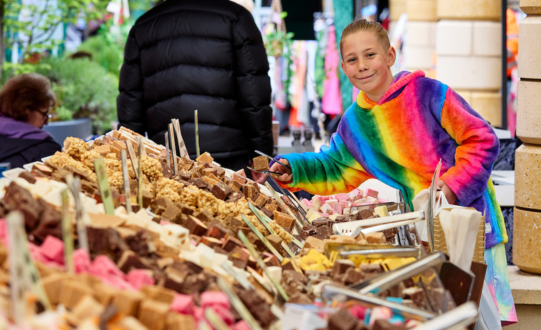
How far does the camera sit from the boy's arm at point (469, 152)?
6.18ft

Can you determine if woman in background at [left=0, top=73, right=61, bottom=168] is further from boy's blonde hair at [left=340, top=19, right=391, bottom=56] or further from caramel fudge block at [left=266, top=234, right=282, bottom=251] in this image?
caramel fudge block at [left=266, top=234, right=282, bottom=251]

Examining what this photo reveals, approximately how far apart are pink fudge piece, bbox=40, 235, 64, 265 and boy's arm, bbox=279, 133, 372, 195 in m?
1.31

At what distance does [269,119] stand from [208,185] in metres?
1.33

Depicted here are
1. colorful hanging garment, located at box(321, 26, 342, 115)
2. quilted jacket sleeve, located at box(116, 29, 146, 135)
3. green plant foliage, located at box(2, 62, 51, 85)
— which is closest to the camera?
quilted jacket sleeve, located at box(116, 29, 146, 135)

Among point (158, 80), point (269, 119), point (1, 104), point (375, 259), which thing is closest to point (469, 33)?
point (269, 119)

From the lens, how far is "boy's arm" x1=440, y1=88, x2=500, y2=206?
6.18ft

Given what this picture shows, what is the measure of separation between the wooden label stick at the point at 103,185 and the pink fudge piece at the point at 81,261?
0.24 meters

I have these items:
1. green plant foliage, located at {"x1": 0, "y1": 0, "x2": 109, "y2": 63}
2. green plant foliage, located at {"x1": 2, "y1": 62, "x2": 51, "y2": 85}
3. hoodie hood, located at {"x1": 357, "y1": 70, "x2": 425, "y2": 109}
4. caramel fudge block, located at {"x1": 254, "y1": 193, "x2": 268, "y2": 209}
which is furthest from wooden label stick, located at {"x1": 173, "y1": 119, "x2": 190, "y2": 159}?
green plant foliage, located at {"x1": 0, "y1": 0, "x2": 109, "y2": 63}

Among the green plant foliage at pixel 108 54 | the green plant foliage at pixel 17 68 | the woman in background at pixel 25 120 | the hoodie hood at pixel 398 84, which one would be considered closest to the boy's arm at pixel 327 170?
the hoodie hood at pixel 398 84

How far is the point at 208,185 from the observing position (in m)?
1.84

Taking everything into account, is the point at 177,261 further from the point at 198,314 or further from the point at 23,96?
the point at 23,96

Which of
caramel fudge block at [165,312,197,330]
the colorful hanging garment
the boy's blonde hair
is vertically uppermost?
the boy's blonde hair

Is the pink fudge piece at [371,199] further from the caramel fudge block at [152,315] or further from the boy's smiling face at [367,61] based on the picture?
the caramel fudge block at [152,315]

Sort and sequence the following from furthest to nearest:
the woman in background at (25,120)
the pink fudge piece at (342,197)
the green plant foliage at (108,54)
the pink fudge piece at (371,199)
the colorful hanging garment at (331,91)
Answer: the green plant foliage at (108,54) < the colorful hanging garment at (331,91) < the woman in background at (25,120) < the pink fudge piece at (342,197) < the pink fudge piece at (371,199)
